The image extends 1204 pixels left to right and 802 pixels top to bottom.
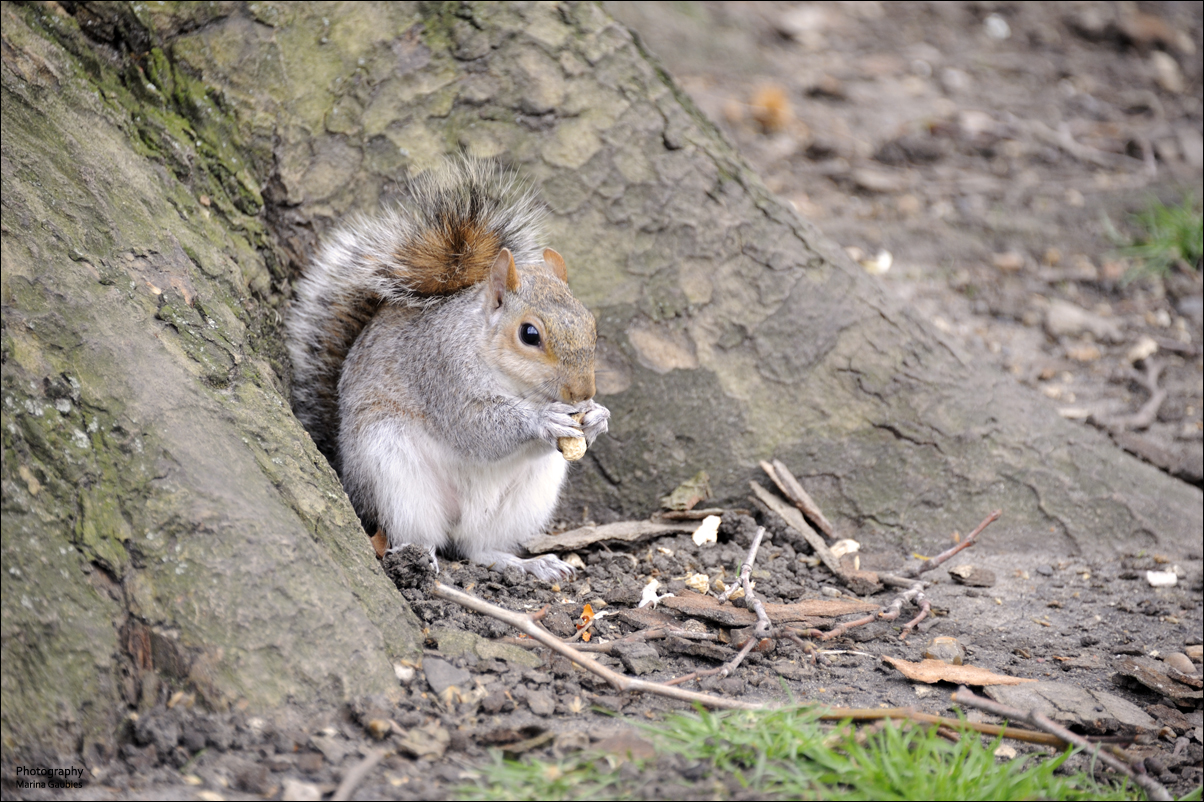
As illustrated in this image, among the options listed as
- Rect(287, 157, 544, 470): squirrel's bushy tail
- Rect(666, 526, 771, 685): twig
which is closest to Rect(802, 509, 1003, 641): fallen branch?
Rect(666, 526, 771, 685): twig

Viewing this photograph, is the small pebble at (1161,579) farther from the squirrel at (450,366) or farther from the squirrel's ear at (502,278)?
the squirrel's ear at (502,278)

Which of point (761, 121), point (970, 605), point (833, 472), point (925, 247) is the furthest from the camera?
point (761, 121)

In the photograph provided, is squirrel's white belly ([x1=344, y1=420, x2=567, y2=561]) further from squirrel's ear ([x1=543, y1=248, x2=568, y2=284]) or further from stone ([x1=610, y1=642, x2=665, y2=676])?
stone ([x1=610, y1=642, x2=665, y2=676])

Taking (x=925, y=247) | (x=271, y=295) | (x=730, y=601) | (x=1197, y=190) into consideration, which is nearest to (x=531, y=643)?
(x=730, y=601)

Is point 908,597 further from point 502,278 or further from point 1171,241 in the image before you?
point 1171,241

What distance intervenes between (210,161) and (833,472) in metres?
2.07

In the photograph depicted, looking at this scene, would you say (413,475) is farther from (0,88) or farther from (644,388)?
(0,88)

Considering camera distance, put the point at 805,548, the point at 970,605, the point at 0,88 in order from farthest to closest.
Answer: the point at 805,548 → the point at 970,605 → the point at 0,88

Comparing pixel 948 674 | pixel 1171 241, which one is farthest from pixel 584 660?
pixel 1171 241

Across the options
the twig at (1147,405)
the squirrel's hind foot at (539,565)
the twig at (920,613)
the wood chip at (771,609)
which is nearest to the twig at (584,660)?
the wood chip at (771,609)

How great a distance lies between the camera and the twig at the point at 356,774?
64.8 inches

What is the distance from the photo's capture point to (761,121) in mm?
6152

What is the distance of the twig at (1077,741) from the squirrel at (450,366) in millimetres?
1175

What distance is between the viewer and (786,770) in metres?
1.77
